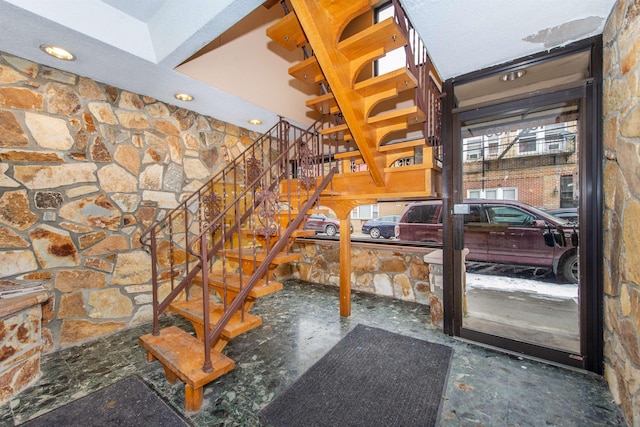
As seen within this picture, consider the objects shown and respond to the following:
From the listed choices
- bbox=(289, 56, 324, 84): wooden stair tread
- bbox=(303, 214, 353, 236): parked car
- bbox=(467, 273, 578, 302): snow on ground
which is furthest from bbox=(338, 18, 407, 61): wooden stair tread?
bbox=(303, 214, 353, 236): parked car

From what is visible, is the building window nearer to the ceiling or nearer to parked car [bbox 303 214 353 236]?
the ceiling

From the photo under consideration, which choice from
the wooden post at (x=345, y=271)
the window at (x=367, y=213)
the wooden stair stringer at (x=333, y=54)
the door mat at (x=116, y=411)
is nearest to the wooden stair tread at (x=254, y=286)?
the door mat at (x=116, y=411)

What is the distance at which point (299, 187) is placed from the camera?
2.55m

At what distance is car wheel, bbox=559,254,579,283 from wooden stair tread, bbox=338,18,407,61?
3209 mm

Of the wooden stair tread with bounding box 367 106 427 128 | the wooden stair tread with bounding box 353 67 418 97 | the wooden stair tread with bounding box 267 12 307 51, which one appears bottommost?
the wooden stair tread with bounding box 367 106 427 128

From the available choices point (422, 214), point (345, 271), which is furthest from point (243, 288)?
point (422, 214)

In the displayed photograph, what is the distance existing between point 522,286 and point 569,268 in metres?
0.68

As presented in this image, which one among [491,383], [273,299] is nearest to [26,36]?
[273,299]

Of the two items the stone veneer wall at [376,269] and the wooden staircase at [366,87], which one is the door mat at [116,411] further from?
the stone veneer wall at [376,269]

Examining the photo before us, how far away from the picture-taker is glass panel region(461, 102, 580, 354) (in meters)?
2.25

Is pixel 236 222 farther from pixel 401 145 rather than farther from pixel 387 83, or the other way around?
pixel 387 83

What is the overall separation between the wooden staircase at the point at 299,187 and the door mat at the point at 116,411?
0.49ft

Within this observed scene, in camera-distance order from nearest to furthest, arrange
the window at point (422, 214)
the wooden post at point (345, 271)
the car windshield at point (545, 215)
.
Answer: the car windshield at point (545, 215) → the wooden post at point (345, 271) → the window at point (422, 214)

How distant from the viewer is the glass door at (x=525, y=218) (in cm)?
208
